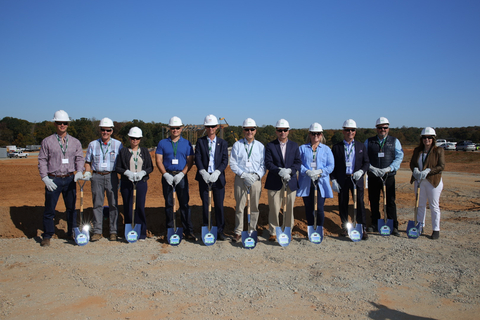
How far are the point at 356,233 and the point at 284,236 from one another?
1.48 m

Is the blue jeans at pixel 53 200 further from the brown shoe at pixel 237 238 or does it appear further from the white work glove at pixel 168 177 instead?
the brown shoe at pixel 237 238

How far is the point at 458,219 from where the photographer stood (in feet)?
26.5

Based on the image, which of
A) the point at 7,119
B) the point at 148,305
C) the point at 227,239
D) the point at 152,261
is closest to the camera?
the point at 148,305

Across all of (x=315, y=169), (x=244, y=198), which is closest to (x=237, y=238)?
(x=244, y=198)

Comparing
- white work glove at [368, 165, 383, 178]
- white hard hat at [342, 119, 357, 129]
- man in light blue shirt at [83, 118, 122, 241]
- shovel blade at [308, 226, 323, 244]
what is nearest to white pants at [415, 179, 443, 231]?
white work glove at [368, 165, 383, 178]

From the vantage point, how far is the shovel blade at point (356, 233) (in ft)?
20.5

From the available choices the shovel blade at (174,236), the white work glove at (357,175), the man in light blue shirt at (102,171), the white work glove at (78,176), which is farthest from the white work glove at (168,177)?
the white work glove at (357,175)

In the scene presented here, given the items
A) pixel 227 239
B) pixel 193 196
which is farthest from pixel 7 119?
pixel 227 239

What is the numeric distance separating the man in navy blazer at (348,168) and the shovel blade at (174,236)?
319 centimetres

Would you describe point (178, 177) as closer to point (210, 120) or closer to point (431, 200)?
point (210, 120)

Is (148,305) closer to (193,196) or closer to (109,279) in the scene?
(109,279)

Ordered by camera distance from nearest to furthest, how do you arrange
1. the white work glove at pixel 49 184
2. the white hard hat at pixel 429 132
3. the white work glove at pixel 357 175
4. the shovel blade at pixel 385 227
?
1. the white work glove at pixel 49 184
2. the white work glove at pixel 357 175
3. the white hard hat at pixel 429 132
4. the shovel blade at pixel 385 227

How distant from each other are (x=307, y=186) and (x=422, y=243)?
2.44 m

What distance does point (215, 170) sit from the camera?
6.07m
